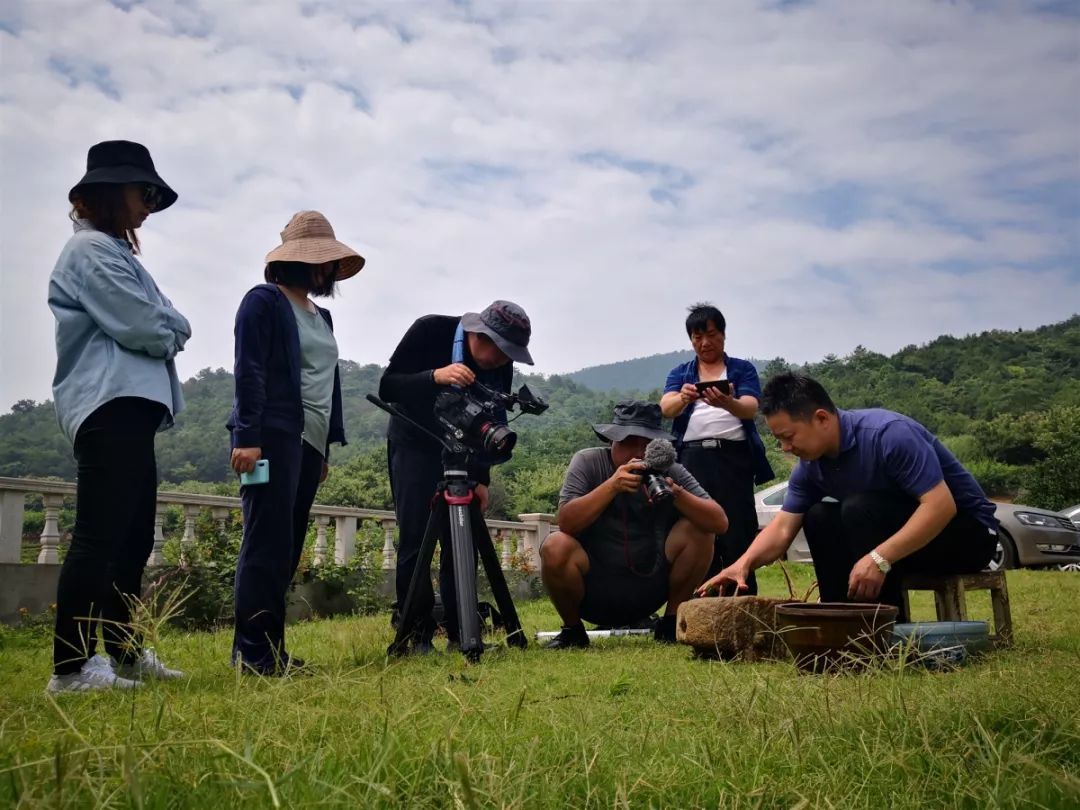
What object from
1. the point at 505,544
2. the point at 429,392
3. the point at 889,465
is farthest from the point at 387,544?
the point at 889,465

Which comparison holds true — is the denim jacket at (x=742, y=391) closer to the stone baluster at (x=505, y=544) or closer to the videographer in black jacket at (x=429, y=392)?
the videographer in black jacket at (x=429, y=392)

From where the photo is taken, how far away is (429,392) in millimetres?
4020

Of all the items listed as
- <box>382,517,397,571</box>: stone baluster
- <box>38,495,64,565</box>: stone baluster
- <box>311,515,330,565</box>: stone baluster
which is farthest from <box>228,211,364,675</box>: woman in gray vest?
<box>382,517,397,571</box>: stone baluster

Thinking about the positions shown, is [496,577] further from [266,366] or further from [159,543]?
[159,543]

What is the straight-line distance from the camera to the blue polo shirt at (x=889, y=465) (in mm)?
3545

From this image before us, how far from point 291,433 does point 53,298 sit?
913 millimetres

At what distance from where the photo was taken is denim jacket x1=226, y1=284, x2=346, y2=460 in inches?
126

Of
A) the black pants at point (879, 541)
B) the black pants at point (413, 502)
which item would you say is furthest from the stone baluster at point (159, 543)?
the black pants at point (879, 541)

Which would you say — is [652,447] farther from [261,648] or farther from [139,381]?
[139,381]

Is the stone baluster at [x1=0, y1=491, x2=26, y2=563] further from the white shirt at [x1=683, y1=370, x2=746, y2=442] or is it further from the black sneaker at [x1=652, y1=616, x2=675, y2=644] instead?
the white shirt at [x1=683, y1=370, x2=746, y2=442]

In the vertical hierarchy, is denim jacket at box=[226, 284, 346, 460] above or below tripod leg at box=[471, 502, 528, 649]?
above

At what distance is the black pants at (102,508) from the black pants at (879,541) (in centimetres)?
264

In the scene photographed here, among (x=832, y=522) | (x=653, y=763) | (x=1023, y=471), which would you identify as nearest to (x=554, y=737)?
(x=653, y=763)

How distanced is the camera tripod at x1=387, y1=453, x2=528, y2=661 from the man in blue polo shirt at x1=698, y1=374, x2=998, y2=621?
107cm
